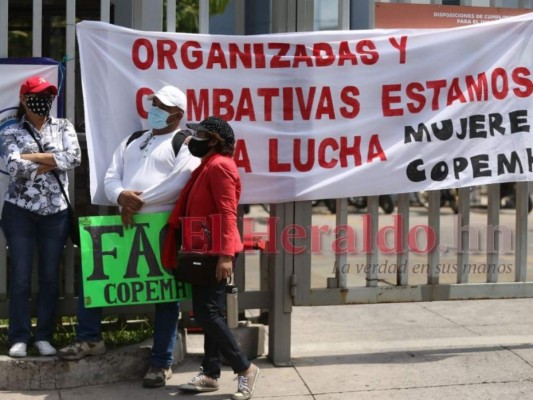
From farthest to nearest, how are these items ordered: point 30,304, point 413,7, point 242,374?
point 413,7
point 30,304
point 242,374

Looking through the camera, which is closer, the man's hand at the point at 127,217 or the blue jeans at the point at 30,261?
the man's hand at the point at 127,217

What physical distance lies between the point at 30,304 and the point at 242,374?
5.14ft

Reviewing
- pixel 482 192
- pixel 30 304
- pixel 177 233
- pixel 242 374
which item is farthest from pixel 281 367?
pixel 482 192

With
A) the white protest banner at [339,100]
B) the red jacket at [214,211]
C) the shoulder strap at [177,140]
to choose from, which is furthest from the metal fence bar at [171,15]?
the red jacket at [214,211]

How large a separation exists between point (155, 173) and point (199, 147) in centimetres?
37

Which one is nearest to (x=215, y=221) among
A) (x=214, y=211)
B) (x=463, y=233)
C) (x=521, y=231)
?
(x=214, y=211)

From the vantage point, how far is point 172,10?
588 centimetres

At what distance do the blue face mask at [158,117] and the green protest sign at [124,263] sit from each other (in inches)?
22.6

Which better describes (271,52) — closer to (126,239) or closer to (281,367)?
(126,239)

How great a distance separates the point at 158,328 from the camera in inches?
217

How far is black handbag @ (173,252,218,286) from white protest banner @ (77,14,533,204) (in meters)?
0.85

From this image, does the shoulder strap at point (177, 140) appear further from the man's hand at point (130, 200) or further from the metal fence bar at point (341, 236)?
the metal fence bar at point (341, 236)

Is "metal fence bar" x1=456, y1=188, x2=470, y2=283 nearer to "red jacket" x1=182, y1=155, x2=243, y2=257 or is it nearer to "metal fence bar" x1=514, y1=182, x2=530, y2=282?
"metal fence bar" x1=514, y1=182, x2=530, y2=282

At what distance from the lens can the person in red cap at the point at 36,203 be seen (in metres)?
5.43
